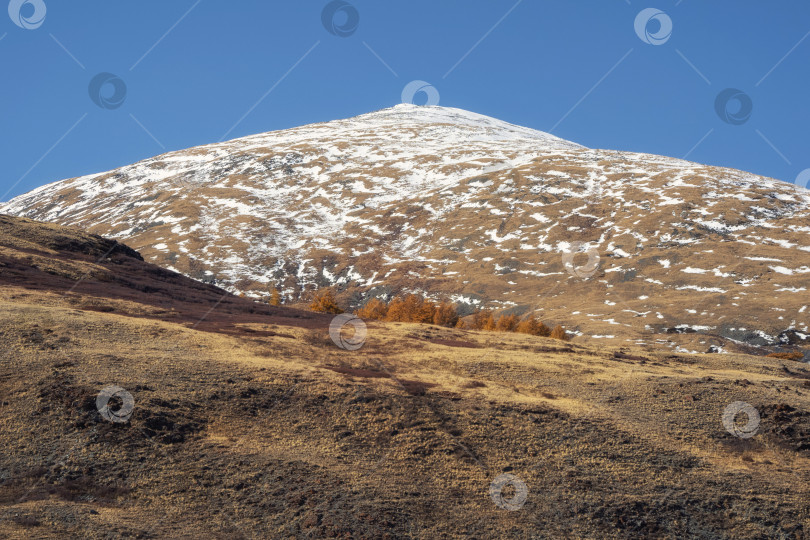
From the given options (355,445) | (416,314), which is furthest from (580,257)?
(355,445)

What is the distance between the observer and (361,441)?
3191 centimetres

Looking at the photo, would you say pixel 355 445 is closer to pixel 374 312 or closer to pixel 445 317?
pixel 445 317

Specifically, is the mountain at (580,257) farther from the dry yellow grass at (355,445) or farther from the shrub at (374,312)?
the dry yellow grass at (355,445)

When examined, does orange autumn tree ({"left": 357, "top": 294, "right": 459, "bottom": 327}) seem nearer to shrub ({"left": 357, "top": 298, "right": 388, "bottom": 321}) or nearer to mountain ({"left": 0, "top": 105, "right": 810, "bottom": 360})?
shrub ({"left": 357, "top": 298, "right": 388, "bottom": 321})

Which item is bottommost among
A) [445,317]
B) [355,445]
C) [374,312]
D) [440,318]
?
[355,445]

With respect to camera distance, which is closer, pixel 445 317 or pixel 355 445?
pixel 355 445

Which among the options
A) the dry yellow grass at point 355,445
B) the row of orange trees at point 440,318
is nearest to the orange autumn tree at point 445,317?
the row of orange trees at point 440,318

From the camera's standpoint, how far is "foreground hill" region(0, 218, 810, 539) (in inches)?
1014

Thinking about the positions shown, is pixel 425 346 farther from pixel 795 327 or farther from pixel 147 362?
pixel 795 327

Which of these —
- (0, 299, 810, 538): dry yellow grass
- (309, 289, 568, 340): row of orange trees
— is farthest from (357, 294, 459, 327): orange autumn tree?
(0, 299, 810, 538): dry yellow grass

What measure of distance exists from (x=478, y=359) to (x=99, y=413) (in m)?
24.9

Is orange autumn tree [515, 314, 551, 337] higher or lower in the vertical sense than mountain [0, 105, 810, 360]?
lower

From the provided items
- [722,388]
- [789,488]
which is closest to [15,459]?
[789,488]

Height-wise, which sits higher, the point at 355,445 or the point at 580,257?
the point at 580,257
